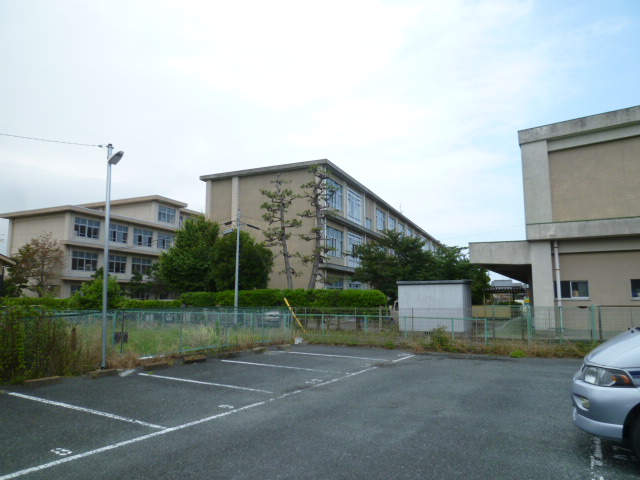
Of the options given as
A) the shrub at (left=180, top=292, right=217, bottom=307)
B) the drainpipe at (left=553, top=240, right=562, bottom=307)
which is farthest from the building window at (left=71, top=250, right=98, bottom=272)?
the drainpipe at (left=553, top=240, right=562, bottom=307)

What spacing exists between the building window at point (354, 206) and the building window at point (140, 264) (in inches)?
921

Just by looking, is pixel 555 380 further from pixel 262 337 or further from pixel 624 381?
pixel 262 337

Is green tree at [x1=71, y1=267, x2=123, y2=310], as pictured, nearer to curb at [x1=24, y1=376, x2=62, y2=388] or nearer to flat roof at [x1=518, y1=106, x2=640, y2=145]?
curb at [x1=24, y1=376, x2=62, y2=388]

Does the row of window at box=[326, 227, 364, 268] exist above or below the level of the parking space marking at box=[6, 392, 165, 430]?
above

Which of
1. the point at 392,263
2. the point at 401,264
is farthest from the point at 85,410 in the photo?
the point at 401,264

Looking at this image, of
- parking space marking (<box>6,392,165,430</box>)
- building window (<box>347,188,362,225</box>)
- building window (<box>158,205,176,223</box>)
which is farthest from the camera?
building window (<box>158,205,176,223</box>)

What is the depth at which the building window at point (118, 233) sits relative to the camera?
44375 millimetres

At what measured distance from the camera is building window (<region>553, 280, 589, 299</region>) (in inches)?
673

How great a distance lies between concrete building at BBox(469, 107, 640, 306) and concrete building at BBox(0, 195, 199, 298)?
1425 inches

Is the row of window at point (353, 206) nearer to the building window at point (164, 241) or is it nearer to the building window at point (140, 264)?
the building window at point (140, 264)

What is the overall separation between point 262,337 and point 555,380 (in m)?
9.64

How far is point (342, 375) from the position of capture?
33.6 ft

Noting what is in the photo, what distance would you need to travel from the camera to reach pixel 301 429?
577cm

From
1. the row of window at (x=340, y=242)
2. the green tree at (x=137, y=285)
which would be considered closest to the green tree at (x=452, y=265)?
the row of window at (x=340, y=242)
